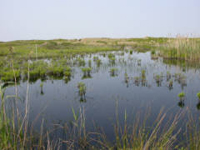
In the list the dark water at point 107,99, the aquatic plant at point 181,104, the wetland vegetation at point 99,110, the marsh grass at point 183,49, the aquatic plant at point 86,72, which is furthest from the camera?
the marsh grass at point 183,49

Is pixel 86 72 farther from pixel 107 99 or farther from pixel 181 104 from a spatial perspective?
pixel 181 104

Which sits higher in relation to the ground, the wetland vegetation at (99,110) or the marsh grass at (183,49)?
the marsh grass at (183,49)

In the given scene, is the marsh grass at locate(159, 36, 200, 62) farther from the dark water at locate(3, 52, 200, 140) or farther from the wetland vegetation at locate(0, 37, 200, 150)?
the dark water at locate(3, 52, 200, 140)

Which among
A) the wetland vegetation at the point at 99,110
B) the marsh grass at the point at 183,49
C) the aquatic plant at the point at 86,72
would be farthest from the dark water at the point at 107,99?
the marsh grass at the point at 183,49

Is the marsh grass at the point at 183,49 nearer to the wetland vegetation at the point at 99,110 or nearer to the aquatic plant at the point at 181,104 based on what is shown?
the wetland vegetation at the point at 99,110

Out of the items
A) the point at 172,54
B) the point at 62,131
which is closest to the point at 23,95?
the point at 62,131

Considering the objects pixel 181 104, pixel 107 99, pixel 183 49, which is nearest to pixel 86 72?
pixel 107 99

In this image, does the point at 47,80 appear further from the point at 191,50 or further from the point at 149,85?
the point at 191,50

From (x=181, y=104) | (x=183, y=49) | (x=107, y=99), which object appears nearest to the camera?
(x=181, y=104)

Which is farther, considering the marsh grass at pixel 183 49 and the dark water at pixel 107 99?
the marsh grass at pixel 183 49

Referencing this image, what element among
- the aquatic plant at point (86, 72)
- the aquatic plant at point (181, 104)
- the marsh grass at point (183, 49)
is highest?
the marsh grass at point (183, 49)

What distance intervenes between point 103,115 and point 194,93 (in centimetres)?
420

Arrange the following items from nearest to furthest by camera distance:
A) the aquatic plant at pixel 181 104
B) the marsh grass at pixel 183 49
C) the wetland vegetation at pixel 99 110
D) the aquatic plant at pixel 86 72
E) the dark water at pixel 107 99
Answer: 1. the wetland vegetation at pixel 99 110
2. the dark water at pixel 107 99
3. the aquatic plant at pixel 181 104
4. the aquatic plant at pixel 86 72
5. the marsh grass at pixel 183 49

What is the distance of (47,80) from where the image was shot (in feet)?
32.0
